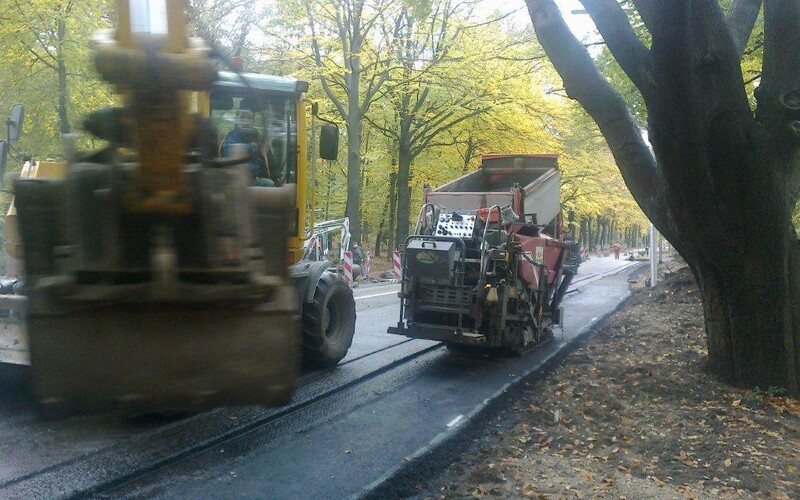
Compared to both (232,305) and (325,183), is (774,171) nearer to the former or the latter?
(232,305)

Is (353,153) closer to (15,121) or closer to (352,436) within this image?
(15,121)

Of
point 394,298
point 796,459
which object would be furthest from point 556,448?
point 394,298

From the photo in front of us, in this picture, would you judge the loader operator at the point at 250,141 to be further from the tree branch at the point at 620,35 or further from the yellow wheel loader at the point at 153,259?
the tree branch at the point at 620,35

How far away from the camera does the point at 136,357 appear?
346cm

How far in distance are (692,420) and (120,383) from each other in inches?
225

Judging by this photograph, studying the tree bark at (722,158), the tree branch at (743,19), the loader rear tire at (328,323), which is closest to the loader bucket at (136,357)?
the loader rear tire at (328,323)

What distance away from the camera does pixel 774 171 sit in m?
7.92

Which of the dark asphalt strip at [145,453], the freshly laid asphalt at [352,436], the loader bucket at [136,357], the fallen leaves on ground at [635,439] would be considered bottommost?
the fallen leaves on ground at [635,439]

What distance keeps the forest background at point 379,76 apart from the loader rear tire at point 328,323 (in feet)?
21.5

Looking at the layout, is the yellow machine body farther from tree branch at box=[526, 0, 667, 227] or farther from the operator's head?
tree branch at box=[526, 0, 667, 227]

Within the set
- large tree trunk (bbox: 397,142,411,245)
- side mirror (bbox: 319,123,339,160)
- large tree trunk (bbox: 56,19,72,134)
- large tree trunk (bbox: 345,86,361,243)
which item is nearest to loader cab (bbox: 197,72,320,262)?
side mirror (bbox: 319,123,339,160)

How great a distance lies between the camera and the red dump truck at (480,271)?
9.94 meters

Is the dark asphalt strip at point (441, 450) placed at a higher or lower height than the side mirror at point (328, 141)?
lower

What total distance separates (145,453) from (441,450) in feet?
7.80
